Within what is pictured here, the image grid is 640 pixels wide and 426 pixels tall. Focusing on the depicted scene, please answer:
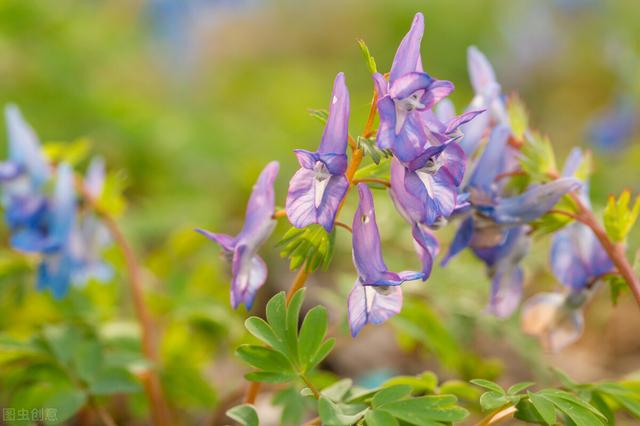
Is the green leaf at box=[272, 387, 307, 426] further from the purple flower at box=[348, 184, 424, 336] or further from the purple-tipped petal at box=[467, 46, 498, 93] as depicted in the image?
the purple-tipped petal at box=[467, 46, 498, 93]

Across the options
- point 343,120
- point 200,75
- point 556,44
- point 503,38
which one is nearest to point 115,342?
point 343,120

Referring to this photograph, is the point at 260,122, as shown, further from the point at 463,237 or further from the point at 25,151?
the point at 463,237

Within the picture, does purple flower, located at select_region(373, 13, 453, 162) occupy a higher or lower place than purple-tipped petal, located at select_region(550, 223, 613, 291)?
higher

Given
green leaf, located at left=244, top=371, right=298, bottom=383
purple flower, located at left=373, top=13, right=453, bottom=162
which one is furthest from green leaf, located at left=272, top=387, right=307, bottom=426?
purple flower, located at left=373, top=13, right=453, bottom=162

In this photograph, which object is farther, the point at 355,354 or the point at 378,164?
the point at 355,354

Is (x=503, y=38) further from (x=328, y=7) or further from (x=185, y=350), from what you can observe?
(x=185, y=350)

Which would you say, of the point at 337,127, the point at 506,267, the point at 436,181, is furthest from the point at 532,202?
the point at 337,127
